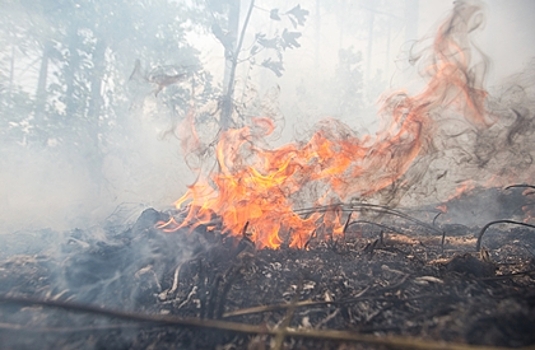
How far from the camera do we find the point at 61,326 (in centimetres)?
265

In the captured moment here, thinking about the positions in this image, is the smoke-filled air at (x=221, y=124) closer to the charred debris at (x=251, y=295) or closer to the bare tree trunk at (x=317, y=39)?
the charred debris at (x=251, y=295)

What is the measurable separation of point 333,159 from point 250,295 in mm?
3786

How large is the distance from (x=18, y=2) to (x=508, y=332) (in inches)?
726

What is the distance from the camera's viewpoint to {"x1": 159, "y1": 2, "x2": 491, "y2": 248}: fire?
16.7 ft

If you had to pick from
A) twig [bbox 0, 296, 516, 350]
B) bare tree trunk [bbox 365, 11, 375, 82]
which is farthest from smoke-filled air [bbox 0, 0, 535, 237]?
bare tree trunk [bbox 365, 11, 375, 82]

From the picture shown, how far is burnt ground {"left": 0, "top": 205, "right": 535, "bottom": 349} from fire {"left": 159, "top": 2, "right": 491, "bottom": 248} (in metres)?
0.57

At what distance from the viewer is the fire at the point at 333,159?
5090 mm

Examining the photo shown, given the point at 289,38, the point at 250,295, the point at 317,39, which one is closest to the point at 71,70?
the point at 289,38

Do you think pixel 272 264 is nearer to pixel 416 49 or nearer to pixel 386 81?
pixel 416 49

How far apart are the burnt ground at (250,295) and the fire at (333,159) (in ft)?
1.86

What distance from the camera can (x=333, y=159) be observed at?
617 cm

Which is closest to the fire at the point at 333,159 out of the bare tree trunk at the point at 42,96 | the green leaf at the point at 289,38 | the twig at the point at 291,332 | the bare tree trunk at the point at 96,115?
the twig at the point at 291,332

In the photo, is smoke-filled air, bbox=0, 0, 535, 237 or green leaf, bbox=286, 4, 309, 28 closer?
smoke-filled air, bbox=0, 0, 535, 237

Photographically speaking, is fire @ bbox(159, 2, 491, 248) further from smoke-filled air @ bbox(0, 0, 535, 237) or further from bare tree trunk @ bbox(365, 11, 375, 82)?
bare tree trunk @ bbox(365, 11, 375, 82)
